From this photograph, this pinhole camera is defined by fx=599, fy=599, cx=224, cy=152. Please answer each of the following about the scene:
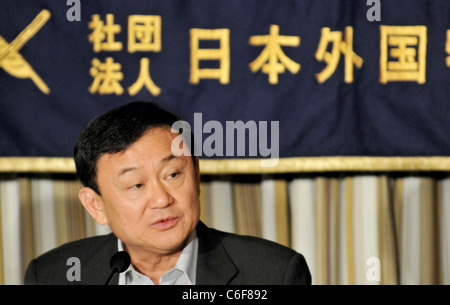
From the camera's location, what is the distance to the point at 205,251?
132 centimetres

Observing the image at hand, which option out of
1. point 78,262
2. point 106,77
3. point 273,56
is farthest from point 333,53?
point 78,262

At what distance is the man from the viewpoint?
1.21 meters

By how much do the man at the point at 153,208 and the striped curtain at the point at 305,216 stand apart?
48 centimetres

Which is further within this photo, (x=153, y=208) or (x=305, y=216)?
(x=305, y=216)

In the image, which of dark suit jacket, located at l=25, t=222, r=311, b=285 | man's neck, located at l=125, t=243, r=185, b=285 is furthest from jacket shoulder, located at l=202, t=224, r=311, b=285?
man's neck, located at l=125, t=243, r=185, b=285

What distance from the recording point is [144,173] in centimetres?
121

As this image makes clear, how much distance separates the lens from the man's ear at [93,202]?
1279mm

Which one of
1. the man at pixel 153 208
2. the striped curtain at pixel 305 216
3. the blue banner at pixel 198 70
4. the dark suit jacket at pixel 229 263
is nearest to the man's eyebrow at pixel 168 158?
the man at pixel 153 208

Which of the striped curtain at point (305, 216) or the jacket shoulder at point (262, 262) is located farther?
the striped curtain at point (305, 216)

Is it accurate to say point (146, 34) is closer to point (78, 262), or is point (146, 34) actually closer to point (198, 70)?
point (198, 70)

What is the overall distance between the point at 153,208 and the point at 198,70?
0.64m

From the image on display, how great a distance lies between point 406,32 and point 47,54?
104cm

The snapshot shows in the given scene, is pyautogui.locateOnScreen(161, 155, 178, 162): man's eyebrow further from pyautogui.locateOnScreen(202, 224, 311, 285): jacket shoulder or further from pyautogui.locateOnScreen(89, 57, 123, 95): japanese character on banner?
pyautogui.locateOnScreen(89, 57, 123, 95): japanese character on banner

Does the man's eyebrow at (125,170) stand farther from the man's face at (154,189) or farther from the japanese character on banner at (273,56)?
the japanese character on banner at (273,56)
